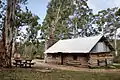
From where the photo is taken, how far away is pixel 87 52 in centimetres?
2653

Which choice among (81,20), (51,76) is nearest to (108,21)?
(81,20)

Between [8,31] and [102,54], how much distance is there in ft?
47.3

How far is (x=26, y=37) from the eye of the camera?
191 ft

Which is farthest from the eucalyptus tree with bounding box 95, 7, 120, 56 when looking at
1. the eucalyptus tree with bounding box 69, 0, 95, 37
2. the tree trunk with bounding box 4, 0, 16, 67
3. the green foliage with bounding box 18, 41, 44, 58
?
the tree trunk with bounding box 4, 0, 16, 67

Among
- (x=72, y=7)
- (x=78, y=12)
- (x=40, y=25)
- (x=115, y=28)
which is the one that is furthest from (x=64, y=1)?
(x=115, y=28)

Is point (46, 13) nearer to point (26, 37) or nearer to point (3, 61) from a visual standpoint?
point (26, 37)

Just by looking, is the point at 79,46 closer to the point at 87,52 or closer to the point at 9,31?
the point at 87,52

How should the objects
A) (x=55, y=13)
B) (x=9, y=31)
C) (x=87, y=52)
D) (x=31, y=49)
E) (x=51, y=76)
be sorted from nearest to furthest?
(x=51, y=76)
(x=9, y=31)
(x=87, y=52)
(x=55, y=13)
(x=31, y=49)

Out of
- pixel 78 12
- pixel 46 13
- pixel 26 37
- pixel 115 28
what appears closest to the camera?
pixel 46 13

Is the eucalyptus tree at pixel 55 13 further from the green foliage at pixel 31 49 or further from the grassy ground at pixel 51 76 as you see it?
the grassy ground at pixel 51 76

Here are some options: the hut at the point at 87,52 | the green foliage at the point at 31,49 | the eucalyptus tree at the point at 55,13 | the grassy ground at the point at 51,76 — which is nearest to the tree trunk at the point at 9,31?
the grassy ground at the point at 51,76

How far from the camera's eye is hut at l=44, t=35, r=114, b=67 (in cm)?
2795

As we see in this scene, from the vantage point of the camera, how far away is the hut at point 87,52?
2795 cm

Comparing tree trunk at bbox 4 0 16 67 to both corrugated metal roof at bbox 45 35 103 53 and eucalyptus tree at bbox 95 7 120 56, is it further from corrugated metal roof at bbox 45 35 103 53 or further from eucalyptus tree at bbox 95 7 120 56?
eucalyptus tree at bbox 95 7 120 56
